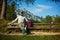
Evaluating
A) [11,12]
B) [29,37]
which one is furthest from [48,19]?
[11,12]

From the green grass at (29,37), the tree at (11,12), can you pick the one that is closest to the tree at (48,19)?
the green grass at (29,37)

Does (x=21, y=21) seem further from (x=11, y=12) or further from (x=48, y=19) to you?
(x=48, y=19)

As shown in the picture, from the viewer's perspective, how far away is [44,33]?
206cm

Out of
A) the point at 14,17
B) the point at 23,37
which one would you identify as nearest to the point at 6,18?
the point at 14,17

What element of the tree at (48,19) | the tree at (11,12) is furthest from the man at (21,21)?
the tree at (48,19)

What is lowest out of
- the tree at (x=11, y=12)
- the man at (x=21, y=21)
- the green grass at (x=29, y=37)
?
the green grass at (x=29, y=37)

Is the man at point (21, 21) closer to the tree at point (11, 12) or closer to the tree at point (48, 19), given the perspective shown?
the tree at point (11, 12)

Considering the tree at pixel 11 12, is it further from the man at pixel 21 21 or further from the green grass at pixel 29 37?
the green grass at pixel 29 37

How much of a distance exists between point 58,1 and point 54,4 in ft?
0.17

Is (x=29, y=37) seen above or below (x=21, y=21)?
below

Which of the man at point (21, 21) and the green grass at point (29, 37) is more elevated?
the man at point (21, 21)

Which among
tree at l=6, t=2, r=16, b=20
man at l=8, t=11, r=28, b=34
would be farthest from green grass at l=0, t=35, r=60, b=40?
tree at l=6, t=2, r=16, b=20

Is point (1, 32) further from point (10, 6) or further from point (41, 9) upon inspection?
point (41, 9)

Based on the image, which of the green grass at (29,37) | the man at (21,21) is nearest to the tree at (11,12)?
the man at (21,21)
